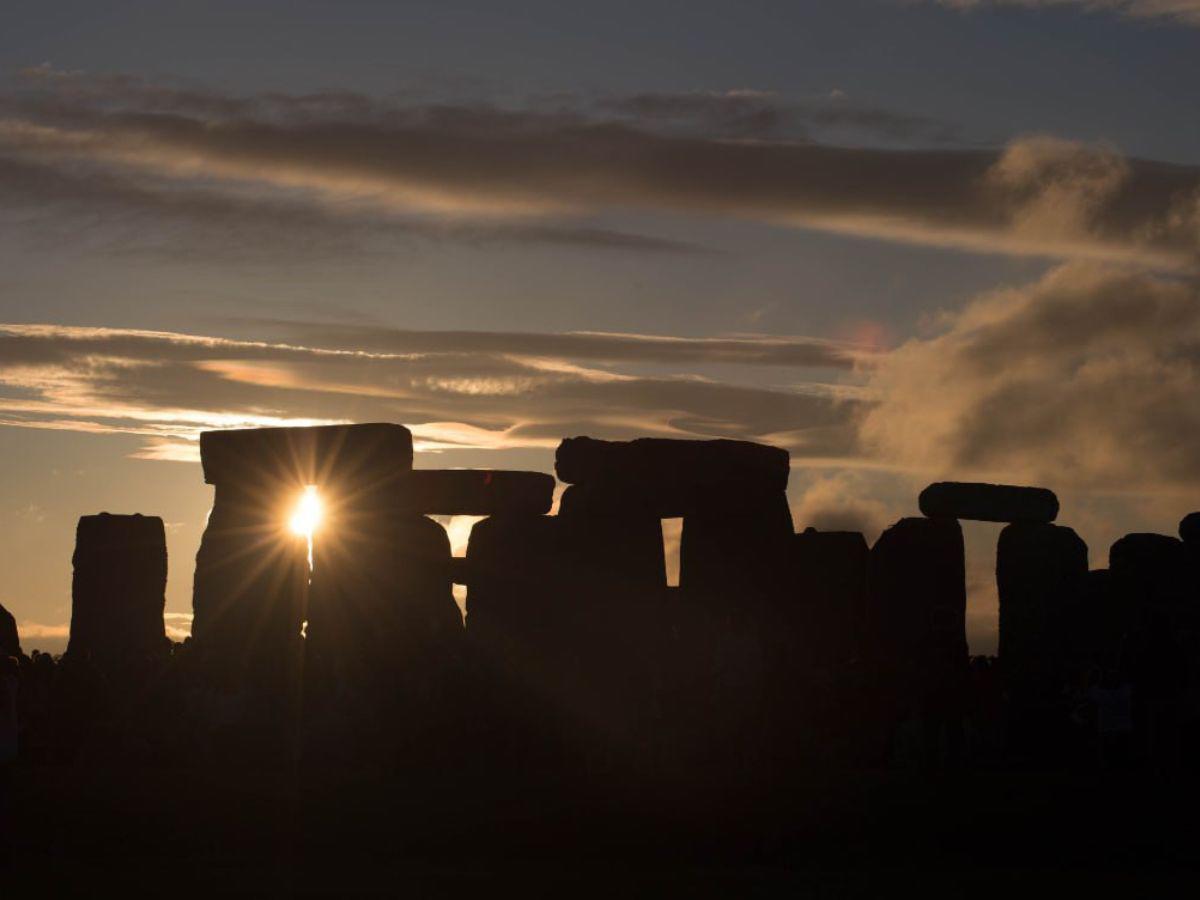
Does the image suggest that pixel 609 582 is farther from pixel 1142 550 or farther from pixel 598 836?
pixel 598 836

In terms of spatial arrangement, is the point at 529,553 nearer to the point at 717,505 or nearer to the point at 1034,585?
the point at 717,505

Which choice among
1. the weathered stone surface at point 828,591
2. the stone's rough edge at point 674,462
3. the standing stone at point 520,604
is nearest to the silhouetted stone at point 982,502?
the weathered stone surface at point 828,591

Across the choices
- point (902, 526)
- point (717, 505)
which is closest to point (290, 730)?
point (717, 505)

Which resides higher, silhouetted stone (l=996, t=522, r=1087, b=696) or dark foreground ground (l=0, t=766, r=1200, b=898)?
silhouetted stone (l=996, t=522, r=1087, b=696)

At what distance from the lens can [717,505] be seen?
28219mm

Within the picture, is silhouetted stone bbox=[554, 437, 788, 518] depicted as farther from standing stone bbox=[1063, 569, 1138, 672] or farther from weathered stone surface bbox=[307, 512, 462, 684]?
standing stone bbox=[1063, 569, 1138, 672]

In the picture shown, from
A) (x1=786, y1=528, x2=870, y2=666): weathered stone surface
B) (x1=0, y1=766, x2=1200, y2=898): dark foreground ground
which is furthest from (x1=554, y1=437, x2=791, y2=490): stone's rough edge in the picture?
(x1=0, y1=766, x2=1200, y2=898): dark foreground ground

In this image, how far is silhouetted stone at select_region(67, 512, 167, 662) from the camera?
95.8ft

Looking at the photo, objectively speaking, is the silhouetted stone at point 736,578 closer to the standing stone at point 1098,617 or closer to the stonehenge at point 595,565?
the stonehenge at point 595,565

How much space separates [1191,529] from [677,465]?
6.98 m

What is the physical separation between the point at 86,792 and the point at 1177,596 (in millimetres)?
15705

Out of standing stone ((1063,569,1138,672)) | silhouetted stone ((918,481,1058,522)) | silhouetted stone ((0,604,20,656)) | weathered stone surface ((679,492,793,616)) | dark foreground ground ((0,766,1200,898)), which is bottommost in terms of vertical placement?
dark foreground ground ((0,766,1200,898))

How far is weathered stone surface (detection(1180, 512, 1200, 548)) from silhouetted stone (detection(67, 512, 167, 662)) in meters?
14.3

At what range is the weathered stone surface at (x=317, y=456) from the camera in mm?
28531
